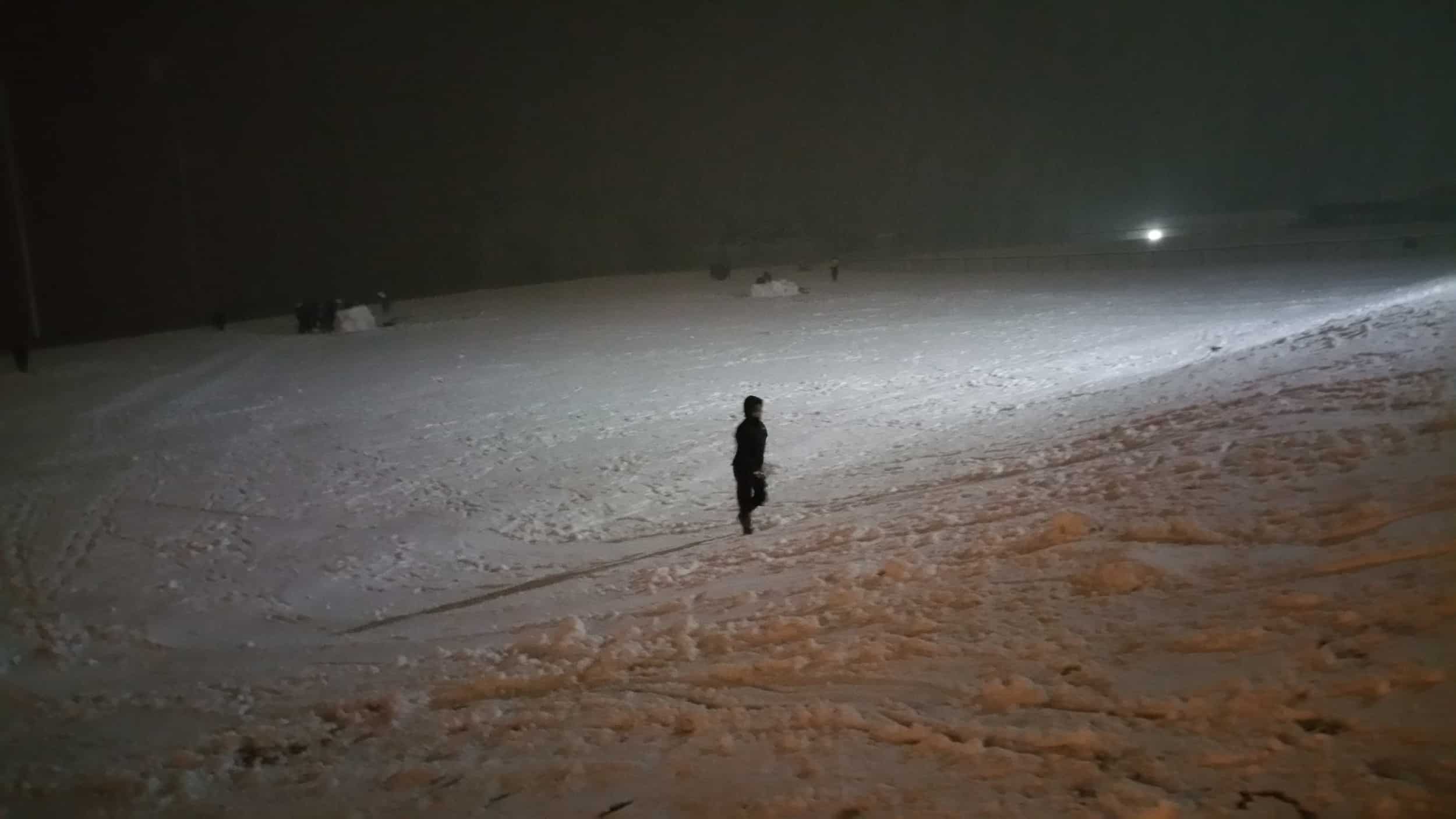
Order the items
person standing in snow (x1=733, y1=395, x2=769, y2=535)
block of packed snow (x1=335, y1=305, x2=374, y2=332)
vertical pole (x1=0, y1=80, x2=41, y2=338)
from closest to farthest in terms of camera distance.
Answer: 1. person standing in snow (x1=733, y1=395, x2=769, y2=535)
2. block of packed snow (x1=335, y1=305, x2=374, y2=332)
3. vertical pole (x1=0, y1=80, x2=41, y2=338)

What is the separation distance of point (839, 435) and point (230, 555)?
861 centimetres

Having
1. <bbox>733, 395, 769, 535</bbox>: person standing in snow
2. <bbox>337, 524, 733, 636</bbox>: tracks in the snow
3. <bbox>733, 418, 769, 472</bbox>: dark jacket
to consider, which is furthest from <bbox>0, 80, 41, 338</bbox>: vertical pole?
<bbox>733, 418, 769, 472</bbox>: dark jacket

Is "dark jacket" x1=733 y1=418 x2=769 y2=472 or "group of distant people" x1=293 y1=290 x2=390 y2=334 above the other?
"group of distant people" x1=293 y1=290 x2=390 y2=334

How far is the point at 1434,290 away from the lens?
53.6 feet

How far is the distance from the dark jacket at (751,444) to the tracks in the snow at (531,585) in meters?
1.04

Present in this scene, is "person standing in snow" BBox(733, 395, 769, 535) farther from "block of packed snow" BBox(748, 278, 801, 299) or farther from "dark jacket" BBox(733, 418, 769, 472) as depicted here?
"block of packed snow" BBox(748, 278, 801, 299)

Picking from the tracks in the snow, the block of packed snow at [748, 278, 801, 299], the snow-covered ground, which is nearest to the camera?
the snow-covered ground

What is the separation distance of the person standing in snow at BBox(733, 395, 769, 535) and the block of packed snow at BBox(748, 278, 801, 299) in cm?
2762

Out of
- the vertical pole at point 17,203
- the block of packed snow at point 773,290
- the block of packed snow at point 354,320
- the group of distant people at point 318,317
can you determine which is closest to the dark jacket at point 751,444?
the block of packed snow at point 354,320

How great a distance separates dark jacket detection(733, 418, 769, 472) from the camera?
30.6ft

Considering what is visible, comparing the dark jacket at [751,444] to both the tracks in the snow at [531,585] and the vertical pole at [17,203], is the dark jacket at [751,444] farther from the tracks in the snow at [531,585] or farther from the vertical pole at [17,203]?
the vertical pole at [17,203]

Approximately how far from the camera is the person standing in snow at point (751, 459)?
30.6 feet

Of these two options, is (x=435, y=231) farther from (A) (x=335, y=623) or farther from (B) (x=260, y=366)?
(A) (x=335, y=623)

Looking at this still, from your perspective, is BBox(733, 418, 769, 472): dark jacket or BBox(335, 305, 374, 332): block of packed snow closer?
BBox(733, 418, 769, 472): dark jacket
